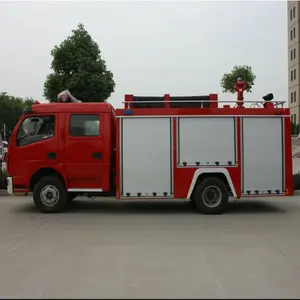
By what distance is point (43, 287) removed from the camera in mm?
5164

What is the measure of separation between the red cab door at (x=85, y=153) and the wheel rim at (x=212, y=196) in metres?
2.41

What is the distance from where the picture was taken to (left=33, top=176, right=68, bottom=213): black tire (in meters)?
10.7

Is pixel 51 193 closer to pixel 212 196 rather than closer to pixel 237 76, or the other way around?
pixel 212 196

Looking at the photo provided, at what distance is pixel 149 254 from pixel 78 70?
68.2ft

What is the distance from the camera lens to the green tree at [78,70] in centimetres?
2567

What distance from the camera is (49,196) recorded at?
10750mm

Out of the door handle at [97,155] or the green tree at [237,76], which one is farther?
the green tree at [237,76]

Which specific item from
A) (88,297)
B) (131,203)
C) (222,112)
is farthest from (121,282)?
(131,203)

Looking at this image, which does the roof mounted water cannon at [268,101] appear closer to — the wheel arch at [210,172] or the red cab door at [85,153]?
the wheel arch at [210,172]

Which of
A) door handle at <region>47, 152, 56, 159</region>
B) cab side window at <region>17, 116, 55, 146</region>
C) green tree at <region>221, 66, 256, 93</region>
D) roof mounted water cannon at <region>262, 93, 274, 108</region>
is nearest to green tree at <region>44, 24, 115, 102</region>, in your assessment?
green tree at <region>221, 66, 256, 93</region>

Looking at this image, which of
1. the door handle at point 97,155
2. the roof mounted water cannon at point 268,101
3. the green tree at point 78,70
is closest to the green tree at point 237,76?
the green tree at point 78,70

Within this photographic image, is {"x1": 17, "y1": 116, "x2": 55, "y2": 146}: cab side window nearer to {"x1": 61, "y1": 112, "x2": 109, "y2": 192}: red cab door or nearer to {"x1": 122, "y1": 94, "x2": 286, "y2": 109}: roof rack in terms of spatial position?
{"x1": 61, "y1": 112, "x2": 109, "y2": 192}: red cab door

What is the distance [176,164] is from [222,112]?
5.62ft

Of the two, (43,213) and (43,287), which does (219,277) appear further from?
(43,213)
